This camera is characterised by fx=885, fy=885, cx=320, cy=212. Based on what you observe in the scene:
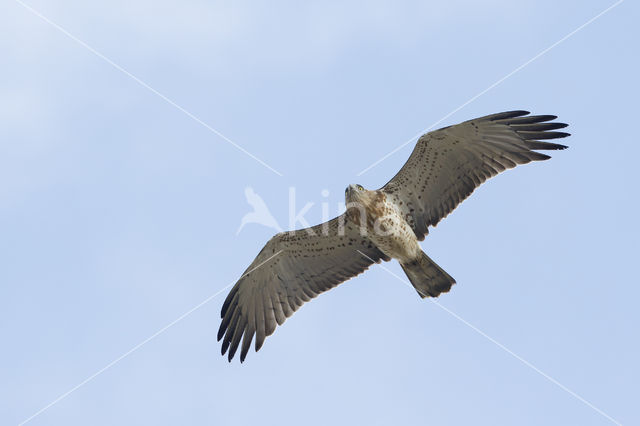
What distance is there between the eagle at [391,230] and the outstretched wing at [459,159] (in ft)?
0.05

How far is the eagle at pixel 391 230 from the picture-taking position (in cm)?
1381

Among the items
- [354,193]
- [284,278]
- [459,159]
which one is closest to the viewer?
[354,193]

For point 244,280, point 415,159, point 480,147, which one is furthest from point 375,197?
point 244,280

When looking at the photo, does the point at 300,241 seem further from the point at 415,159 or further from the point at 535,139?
the point at 535,139

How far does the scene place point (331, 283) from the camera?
14.9 meters

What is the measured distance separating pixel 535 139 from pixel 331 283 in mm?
4083

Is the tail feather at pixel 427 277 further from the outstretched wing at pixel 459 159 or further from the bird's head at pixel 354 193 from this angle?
the bird's head at pixel 354 193

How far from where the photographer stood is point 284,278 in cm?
1498

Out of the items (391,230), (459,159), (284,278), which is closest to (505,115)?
(459,159)

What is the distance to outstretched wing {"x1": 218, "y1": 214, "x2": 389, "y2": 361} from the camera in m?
14.7

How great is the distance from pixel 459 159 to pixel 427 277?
1952 mm

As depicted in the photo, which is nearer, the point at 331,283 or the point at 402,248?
the point at 402,248

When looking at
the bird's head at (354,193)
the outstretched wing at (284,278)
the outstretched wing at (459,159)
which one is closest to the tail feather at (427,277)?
the outstretched wing at (459,159)

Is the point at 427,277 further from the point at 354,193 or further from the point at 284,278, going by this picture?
the point at 284,278
